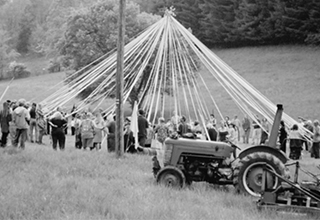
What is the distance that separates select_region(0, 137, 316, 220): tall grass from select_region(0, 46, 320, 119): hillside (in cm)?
1740

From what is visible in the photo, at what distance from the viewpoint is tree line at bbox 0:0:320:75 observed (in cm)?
2802

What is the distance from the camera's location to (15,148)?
481 inches

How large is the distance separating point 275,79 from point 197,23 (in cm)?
1778

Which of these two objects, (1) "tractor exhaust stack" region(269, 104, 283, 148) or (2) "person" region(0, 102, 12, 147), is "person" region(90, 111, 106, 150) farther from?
(1) "tractor exhaust stack" region(269, 104, 283, 148)

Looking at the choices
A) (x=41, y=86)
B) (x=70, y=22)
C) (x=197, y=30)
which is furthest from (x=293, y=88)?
(x=41, y=86)

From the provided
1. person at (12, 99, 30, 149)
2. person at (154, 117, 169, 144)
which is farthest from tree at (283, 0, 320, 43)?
person at (12, 99, 30, 149)

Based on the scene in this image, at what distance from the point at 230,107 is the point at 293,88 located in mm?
5288

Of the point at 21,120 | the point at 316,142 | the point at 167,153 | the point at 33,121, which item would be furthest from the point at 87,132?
the point at 316,142

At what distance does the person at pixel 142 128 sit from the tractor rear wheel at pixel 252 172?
5.71m

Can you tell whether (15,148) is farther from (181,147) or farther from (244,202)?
(244,202)

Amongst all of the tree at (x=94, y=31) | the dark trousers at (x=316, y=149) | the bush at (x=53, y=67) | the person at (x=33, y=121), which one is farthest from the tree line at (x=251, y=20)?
the person at (x=33, y=121)

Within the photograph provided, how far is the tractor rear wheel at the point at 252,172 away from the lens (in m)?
7.99

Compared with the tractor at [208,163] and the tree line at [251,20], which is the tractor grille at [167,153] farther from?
the tree line at [251,20]

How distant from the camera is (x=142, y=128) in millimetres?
13609
